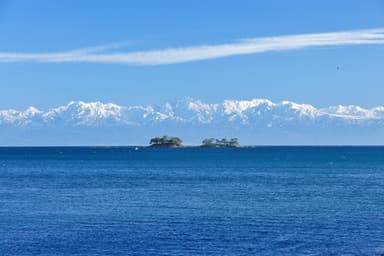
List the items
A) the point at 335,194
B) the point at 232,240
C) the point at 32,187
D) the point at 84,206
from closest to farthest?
1. the point at 232,240
2. the point at 84,206
3. the point at 335,194
4. the point at 32,187

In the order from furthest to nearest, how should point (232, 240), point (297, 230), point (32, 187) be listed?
point (32, 187), point (297, 230), point (232, 240)

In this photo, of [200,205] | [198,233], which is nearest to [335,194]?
[200,205]

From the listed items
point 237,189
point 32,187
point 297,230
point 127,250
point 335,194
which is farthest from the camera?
point 32,187

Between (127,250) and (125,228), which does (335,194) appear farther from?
(127,250)

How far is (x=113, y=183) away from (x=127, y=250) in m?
55.0

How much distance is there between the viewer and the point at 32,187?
286 feet

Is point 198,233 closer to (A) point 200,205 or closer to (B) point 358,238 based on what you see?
(B) point 358,238

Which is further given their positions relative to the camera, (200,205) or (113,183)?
(113,183)

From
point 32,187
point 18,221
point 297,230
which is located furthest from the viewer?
point 32,187

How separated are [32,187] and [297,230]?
161 feet

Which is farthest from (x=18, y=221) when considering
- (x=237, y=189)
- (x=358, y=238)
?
(x=237, y=189)

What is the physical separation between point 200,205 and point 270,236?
19.1 m

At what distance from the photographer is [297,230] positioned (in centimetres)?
4672

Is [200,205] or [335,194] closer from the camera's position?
[200,205]
